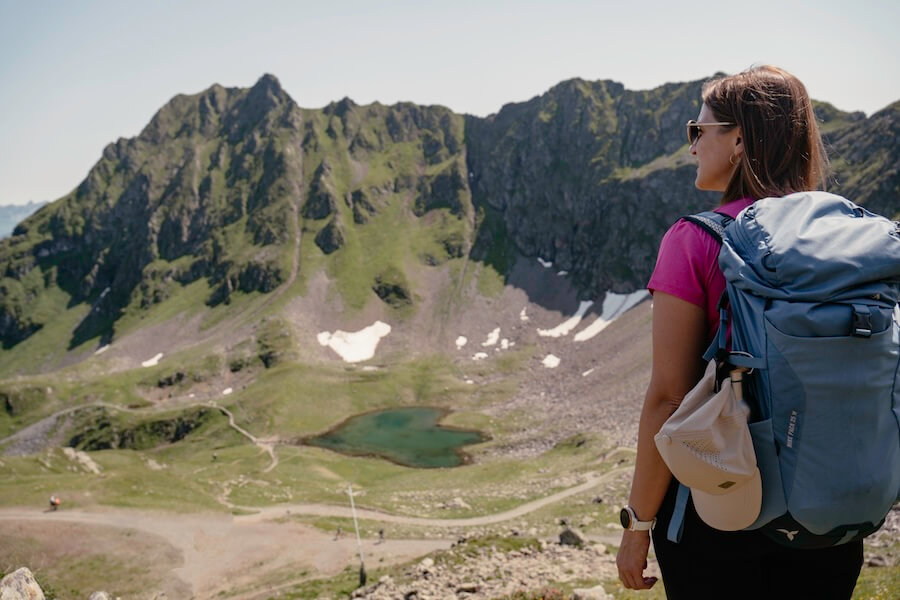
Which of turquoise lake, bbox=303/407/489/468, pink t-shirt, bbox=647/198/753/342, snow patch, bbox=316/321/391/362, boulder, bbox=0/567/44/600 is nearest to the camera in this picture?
pink t-shirt, bbox=647/198/753/342

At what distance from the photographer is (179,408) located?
Answer: 144500mm

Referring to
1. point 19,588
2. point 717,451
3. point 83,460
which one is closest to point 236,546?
point 19,588

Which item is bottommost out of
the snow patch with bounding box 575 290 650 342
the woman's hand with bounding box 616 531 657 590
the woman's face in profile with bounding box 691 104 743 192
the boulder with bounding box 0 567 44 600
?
the snow patch with bounding box 575 290 650 342

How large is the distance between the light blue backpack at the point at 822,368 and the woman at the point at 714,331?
1.34 feet

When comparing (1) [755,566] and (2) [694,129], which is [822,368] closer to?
(1) [755,566]

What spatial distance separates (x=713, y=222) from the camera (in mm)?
4965

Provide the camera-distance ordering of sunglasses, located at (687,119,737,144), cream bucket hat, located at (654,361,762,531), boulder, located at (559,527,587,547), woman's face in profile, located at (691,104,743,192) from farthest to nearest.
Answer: boulder, located at (559,527,587,547)
sunglasses, located at (687,119,737,144)
woman's face in profile, located at (691,104,743,192)
cream bucket hat, located at (654,361,762,531)

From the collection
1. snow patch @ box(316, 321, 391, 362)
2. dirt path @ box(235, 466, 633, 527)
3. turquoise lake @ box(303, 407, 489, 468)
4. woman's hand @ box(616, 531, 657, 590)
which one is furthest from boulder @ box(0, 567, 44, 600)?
snow patch @ box(316, 321, 391, 362)

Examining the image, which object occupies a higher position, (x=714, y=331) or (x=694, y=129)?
(x=694, y=129)

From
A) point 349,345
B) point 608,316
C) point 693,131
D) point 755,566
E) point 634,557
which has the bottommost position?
point 608,316

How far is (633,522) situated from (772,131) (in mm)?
3562

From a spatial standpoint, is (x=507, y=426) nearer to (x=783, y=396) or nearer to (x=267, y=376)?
(x=267, y=376)

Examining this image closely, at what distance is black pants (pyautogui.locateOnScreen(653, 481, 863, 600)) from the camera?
15.8ft

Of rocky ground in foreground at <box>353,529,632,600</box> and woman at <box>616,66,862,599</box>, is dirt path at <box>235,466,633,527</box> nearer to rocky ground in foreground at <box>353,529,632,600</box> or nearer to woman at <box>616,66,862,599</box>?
rocky ground in foreground at <box>353,529,632,600</box>
